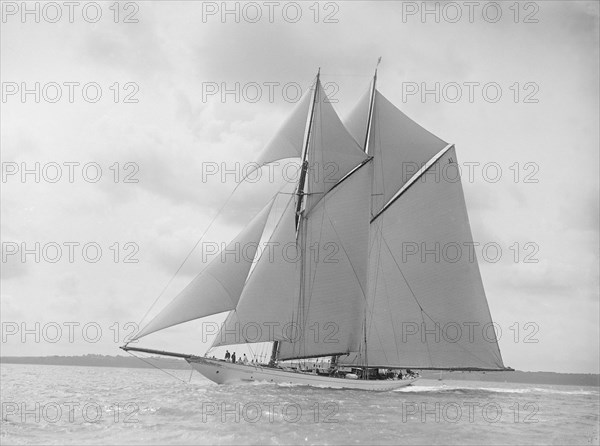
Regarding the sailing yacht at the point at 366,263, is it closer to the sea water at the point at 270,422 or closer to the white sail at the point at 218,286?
the white sail at the point at 218,286

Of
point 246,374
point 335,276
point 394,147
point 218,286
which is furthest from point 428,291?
point 218,286

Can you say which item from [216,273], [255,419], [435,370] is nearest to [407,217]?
[435,370]

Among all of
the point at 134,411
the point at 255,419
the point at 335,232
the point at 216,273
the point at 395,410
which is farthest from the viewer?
the point at 335,232

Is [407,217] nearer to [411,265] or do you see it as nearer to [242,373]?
[411,265]

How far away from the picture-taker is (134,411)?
2231 cm

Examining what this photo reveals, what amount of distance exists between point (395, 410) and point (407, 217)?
53.6 ft

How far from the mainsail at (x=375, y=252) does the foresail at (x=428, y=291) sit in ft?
0.20

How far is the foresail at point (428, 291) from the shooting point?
39.6 metres

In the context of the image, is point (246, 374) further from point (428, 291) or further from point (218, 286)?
point (428, 291)

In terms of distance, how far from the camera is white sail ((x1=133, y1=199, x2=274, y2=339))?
32219mm

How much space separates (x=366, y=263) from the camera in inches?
1560

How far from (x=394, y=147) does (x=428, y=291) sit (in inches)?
373

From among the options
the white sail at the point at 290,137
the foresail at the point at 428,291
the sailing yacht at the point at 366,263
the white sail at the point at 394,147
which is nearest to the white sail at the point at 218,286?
the sailing yacht at the point at 366,263

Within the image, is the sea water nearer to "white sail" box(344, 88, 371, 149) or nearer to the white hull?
the white hull
